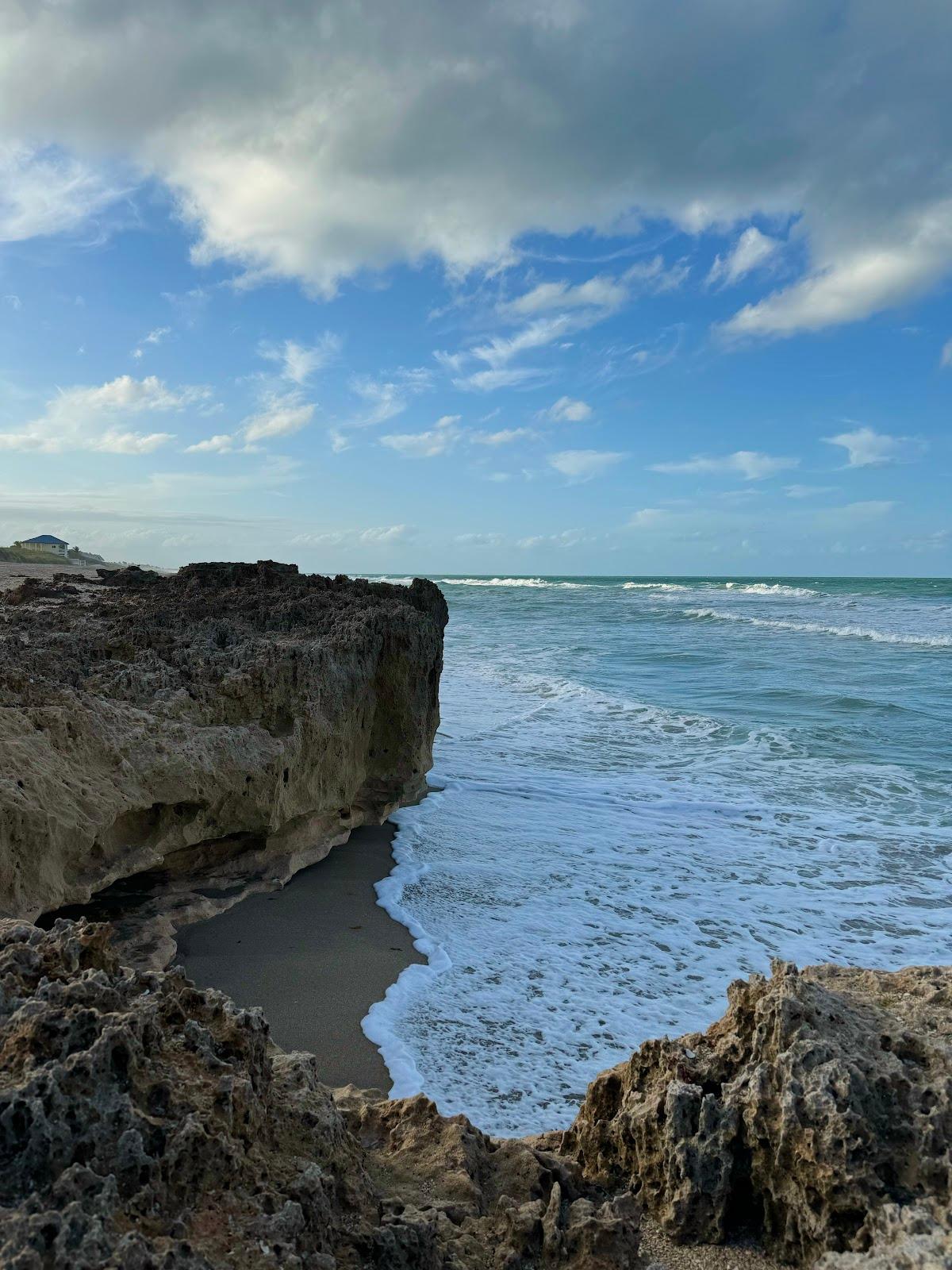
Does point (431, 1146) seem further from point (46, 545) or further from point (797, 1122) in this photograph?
point (46, 545)

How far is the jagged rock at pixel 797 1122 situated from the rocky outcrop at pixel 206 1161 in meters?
0.21

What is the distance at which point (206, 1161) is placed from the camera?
64.6 inches

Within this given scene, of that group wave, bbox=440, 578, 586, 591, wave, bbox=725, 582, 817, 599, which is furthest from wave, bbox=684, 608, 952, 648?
wave, bbox=440, 578, 586, 591

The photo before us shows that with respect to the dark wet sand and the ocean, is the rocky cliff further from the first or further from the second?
the dark wet sand

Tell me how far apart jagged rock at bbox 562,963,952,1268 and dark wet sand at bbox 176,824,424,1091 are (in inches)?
64.0

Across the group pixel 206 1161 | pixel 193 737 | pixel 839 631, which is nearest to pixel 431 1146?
pixel 206 1161

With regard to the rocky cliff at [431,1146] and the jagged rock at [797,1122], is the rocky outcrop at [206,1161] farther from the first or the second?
the jagged rock at [797,1122]

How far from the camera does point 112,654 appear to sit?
546 cm

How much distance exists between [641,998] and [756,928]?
135 cm

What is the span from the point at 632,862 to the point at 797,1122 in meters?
4.49

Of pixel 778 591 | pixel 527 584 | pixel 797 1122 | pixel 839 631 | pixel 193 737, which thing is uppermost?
pixel 527 584

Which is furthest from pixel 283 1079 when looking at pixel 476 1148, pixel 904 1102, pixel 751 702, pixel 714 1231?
pixel 751 702

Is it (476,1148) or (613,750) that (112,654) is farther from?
(613,750)

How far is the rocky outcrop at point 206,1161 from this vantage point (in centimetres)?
148
